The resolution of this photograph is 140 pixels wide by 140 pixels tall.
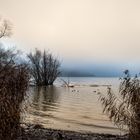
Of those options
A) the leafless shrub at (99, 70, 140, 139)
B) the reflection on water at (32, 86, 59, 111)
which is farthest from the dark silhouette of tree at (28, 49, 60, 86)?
the leafless shrub at (99, 70, 140, 139)

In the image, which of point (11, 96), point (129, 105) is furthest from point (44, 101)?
point (11, 96)

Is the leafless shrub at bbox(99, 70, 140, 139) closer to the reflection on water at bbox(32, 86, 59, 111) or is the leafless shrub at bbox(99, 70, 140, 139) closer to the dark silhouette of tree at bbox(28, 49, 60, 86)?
the reflection on water at bbox(32, 86, 59, 111)

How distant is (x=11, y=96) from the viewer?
8.98 metres

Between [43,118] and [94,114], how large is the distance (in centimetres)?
527

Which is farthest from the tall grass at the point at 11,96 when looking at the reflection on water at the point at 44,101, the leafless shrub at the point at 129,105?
the reflection on water at the point at 44,101

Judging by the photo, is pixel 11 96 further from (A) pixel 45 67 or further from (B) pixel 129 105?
(A) pixel 45 67

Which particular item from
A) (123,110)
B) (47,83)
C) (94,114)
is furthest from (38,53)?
(123,110)

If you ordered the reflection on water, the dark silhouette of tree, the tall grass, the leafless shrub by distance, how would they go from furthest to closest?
the dark silhouette of tree < the reflection on water < the leafless shrub < the tall grass

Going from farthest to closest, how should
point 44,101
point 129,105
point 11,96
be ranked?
point 44,101, point 129,105, point 11,96

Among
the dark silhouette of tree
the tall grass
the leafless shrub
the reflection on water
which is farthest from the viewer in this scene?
the dark silhouette of tree

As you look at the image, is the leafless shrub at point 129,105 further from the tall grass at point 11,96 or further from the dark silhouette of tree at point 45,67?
the dark silhouette of tree at point 45,67

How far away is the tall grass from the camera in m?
8.76

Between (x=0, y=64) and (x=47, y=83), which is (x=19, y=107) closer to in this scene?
(x=0, y=64)

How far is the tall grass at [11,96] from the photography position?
8.76m
